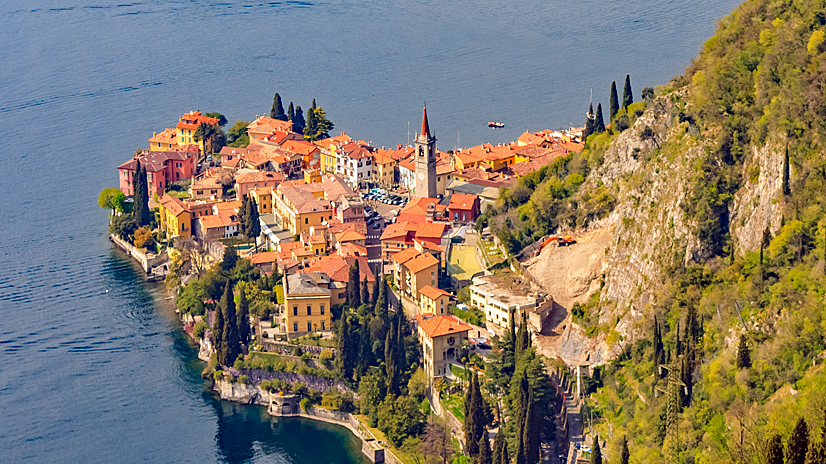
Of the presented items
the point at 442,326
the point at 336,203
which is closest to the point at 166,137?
the point at 336,203

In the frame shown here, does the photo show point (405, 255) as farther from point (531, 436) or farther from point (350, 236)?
point (531, 436)

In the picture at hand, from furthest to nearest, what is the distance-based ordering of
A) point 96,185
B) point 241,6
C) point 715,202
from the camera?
1. point 241,6
2. point 96,185
3. point 715,202

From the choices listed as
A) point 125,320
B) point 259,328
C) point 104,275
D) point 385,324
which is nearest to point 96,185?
point 104,275

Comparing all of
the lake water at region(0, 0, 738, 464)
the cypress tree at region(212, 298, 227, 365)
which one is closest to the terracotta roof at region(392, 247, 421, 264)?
the cypress tree at region(212, 298, 227, 365)

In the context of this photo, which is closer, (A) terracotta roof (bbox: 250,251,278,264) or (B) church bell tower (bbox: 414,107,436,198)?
(A) terracotta roof (bbox: 250,251,278,264)

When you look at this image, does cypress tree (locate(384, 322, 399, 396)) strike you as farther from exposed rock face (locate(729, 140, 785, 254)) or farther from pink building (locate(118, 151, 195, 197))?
pink building (locate(118, 151, 195, 197))

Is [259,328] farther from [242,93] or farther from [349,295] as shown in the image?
[242,93]

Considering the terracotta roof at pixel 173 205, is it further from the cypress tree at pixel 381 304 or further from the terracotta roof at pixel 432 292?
the terracotta roof at pixel 432 292
